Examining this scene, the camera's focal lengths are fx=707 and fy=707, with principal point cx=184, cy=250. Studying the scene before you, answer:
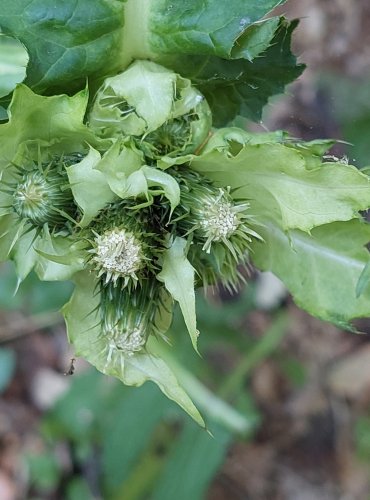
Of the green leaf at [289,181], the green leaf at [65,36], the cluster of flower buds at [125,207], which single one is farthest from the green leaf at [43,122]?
the green leaf at [289,181]

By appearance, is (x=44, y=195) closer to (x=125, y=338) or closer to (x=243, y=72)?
(x=125, y=338)

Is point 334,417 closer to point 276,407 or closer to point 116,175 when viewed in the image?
point 276,407

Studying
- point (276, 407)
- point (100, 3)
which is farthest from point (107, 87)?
point (276, 407)

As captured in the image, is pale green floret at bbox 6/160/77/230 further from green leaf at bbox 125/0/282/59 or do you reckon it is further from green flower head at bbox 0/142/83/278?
green leaf at bbox 125/0/282/59

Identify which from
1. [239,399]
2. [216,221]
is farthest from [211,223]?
[239,399]

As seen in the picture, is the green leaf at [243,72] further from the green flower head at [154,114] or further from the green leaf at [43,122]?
the green leaf at [43,122]

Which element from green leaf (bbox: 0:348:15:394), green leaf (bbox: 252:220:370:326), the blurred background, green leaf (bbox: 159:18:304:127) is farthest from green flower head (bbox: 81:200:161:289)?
green leaf (bbox: 0:348:15:394)
